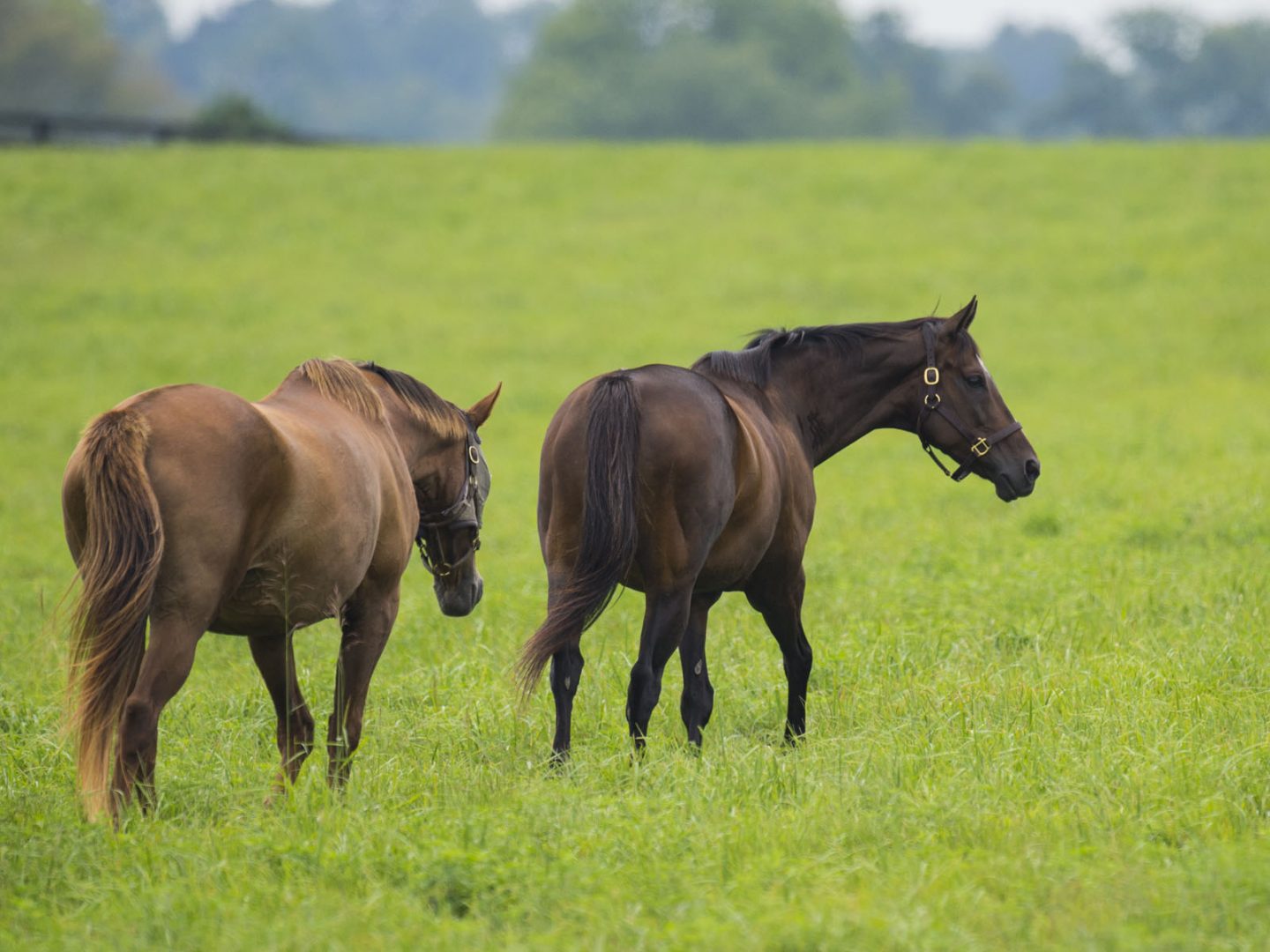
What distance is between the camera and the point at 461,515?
6.23 meters

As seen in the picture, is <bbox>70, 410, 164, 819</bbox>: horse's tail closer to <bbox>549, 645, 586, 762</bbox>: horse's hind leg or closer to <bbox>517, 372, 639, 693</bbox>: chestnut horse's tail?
<bbox>517, 372, 639, 693</bbox>: chestnut horse's tail

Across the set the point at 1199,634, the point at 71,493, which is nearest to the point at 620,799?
the point at 71,493

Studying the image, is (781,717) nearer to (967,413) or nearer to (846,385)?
(846,385)

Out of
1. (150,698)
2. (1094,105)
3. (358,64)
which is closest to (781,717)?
(150,698)

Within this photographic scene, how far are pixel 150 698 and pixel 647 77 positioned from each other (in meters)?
72.6

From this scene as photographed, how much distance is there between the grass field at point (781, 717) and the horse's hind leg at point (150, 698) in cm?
19

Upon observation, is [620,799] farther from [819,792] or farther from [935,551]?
[935,551]

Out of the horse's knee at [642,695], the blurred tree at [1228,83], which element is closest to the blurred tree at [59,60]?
the blurred tree at [1228,83]

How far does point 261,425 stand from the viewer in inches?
183

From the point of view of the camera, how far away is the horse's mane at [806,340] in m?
6.47

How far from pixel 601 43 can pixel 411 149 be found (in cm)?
4690

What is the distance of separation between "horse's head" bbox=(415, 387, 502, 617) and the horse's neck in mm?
1517

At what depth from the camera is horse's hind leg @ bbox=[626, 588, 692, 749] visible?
5.44 metres

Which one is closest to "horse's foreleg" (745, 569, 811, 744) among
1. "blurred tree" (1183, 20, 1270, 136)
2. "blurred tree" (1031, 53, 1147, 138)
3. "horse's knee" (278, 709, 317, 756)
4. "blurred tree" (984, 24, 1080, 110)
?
"horse's knee" (278, 709, 317, 756)
